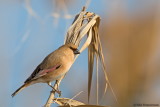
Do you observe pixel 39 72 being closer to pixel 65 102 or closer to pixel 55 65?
pixel 55 65

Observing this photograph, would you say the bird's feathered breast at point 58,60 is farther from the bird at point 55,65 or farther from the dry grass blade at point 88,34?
the dry grass blade at point 88,34

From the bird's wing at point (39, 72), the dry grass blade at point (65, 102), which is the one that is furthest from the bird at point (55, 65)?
the dry grass blade at point (65, 102)

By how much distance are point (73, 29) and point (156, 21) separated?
77 centimetres

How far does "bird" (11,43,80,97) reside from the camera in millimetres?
1899

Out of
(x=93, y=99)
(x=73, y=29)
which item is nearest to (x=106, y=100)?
(x=93, y=99)

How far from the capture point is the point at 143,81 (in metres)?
2.28

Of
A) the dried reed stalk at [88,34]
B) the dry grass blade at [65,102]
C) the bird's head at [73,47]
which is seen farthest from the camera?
the bird's head at [73,47]

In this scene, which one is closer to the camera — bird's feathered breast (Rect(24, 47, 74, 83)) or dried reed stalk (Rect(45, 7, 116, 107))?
dried reed stalk (Rect(45, 7, 116, 107))

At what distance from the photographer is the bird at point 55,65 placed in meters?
1.90

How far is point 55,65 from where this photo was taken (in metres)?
Result: 1.99

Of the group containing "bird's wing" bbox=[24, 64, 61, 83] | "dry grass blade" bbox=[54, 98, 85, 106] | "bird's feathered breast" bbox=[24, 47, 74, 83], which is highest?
"bird's feathered breast" bbox=[24, 47, 74, 83]

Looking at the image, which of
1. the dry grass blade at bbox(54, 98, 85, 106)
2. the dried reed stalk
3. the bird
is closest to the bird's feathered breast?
the bird

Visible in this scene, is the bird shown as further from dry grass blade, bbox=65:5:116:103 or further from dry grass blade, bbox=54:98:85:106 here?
dry grass blade, bbox=54:98:85:106

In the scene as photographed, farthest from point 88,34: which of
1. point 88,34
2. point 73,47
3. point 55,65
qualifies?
point 55,65
